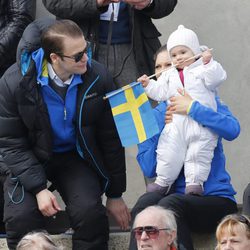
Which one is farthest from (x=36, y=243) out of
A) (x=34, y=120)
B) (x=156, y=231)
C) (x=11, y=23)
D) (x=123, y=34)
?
(x=11, y=23)

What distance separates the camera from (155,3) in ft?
28.0

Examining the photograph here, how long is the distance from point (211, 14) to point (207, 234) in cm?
256

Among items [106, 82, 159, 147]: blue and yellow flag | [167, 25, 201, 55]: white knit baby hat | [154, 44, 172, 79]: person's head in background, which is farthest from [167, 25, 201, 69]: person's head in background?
[106, 82, 159, 147]: blue and yellow flag

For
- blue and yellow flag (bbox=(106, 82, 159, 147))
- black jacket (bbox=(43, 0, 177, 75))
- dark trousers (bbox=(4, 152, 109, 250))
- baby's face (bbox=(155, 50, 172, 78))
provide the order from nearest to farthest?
dark trousers (bbox=(4, 152, 109, 250)) → blue and yellow flag (bbox=(106, 82, 159, 147)) → baby's face (bbox=(155, 50, 172, 78)) → black jacket (bbox=(43, 0, 177, 75))

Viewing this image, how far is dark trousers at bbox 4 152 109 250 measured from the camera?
7844 millimetres

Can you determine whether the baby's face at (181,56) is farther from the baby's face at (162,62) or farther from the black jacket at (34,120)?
the black jacket at (34,120)

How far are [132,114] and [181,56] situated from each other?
0.47 metres

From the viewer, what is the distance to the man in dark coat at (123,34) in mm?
8547

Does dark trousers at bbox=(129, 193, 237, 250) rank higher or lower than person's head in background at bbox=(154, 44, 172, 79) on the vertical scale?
lower

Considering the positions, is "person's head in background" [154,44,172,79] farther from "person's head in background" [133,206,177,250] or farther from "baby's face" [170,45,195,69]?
"person's head in background" [133,206,177,250]

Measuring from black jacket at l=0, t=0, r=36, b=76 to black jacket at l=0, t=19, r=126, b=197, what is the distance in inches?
38.4

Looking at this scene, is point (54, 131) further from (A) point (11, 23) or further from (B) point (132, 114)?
(A) point (11, 23)

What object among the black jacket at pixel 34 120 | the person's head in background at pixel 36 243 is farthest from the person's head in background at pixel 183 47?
the person's head in background at pixel 36 243

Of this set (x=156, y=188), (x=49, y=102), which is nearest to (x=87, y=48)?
(x=49, y=102)
